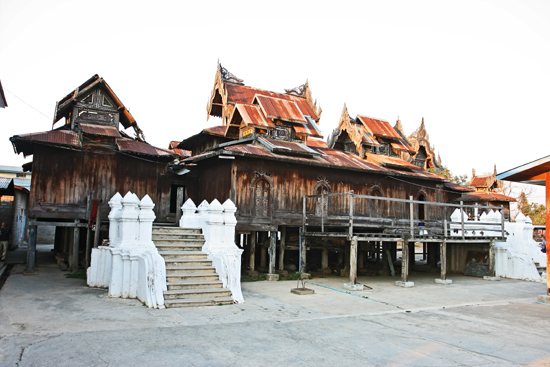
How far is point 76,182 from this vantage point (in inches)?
673

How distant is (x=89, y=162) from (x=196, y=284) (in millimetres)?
9213

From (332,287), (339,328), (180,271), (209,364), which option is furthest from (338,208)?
(209,364)

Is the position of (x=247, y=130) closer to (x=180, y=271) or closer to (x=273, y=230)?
(x=273, y=230)

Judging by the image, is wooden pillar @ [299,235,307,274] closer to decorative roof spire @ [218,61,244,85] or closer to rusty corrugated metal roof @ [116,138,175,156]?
rusty corrugated metal roof @ [116,138,175,156]

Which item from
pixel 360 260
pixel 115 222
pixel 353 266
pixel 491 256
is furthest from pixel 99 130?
pixel 491 256

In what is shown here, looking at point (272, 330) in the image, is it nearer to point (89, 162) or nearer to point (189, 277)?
point (189, 277)

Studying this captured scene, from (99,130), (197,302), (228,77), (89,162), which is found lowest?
(197,302)

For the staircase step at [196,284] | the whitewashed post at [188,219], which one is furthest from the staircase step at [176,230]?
the staircase step at [196,284]

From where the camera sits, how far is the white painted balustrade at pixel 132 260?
1041 centimetres

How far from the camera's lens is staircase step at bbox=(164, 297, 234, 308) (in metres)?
10.0

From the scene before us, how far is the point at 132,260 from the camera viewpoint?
11.2 meters

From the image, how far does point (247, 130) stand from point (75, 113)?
7498mm

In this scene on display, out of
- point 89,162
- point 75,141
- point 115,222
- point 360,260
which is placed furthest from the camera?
point 360,260

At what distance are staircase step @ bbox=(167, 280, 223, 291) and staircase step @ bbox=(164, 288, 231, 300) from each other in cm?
13
